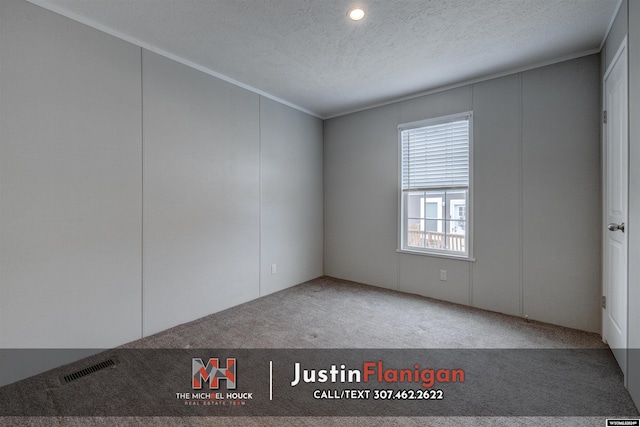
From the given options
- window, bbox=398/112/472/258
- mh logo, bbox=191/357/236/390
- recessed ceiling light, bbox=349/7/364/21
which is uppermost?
recessed ceiling light, bbox=349/7/364/21

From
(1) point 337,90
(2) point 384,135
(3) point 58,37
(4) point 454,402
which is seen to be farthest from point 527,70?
(3) point 58,37

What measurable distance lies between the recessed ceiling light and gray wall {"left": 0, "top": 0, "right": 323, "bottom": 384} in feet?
5.63

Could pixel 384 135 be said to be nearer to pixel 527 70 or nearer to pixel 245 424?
pixel 527 70

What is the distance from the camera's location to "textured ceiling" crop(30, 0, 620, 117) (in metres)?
2.16

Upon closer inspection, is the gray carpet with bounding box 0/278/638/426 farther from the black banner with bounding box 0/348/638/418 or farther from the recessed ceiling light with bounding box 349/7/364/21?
the recessed ceiling light with bounding box 349/7/364/21

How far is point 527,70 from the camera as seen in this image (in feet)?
10.0

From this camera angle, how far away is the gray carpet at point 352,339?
169 cm

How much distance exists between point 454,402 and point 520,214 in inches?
84.7

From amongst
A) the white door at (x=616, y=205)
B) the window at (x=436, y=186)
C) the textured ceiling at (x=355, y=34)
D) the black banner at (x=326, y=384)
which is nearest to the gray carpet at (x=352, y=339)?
the black banner at (x=326, y=384)

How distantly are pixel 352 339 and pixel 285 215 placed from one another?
2.05 m

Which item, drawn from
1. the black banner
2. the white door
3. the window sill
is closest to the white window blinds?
the window sill

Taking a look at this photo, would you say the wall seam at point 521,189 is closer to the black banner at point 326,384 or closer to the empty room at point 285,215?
the empty room at point 285,215

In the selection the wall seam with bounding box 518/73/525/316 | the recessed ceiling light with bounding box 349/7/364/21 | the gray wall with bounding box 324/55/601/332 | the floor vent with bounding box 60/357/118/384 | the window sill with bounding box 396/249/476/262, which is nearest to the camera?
the floor vent with bounding box 60/357/118/384

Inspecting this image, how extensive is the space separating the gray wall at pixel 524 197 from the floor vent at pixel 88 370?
317 cm
